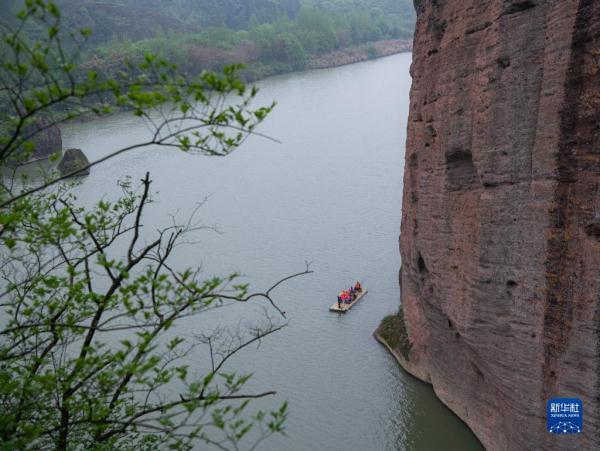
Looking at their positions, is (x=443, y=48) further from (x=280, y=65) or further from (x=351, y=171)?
(x=280, y=65)

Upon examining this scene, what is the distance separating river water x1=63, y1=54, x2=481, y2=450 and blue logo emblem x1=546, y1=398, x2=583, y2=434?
3548 millimetres

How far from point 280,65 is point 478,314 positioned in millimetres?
55024

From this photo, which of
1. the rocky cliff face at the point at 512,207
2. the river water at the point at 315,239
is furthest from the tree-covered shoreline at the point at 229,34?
the rocky cliff face at the point at 512,207

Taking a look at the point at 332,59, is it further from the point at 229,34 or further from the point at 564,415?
the point at 564,415

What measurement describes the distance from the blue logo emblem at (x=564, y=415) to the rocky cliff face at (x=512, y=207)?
110 mm

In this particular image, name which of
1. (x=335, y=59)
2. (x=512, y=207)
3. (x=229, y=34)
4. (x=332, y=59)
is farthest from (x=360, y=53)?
(x=512, y=207)

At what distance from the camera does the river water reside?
14.2 m

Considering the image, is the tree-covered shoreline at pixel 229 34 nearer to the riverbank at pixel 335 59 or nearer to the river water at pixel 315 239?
the riverbank at pixel 335 59

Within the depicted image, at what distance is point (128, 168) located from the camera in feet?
110

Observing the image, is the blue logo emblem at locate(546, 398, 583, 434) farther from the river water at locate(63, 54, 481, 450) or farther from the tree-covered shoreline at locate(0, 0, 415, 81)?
the tree-covered shoreline at locate(0, 0, 415, 81)

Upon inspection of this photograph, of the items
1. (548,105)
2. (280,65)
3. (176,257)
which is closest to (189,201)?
(176,257)

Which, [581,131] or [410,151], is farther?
[410,151]

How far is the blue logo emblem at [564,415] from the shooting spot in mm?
9250

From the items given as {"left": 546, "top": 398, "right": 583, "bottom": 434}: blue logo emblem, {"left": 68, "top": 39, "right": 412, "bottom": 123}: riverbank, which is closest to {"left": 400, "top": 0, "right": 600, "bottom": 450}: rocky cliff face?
{"left": 546, "top": 398, "right": 583, "bottom": 434}: blue logo emblem
